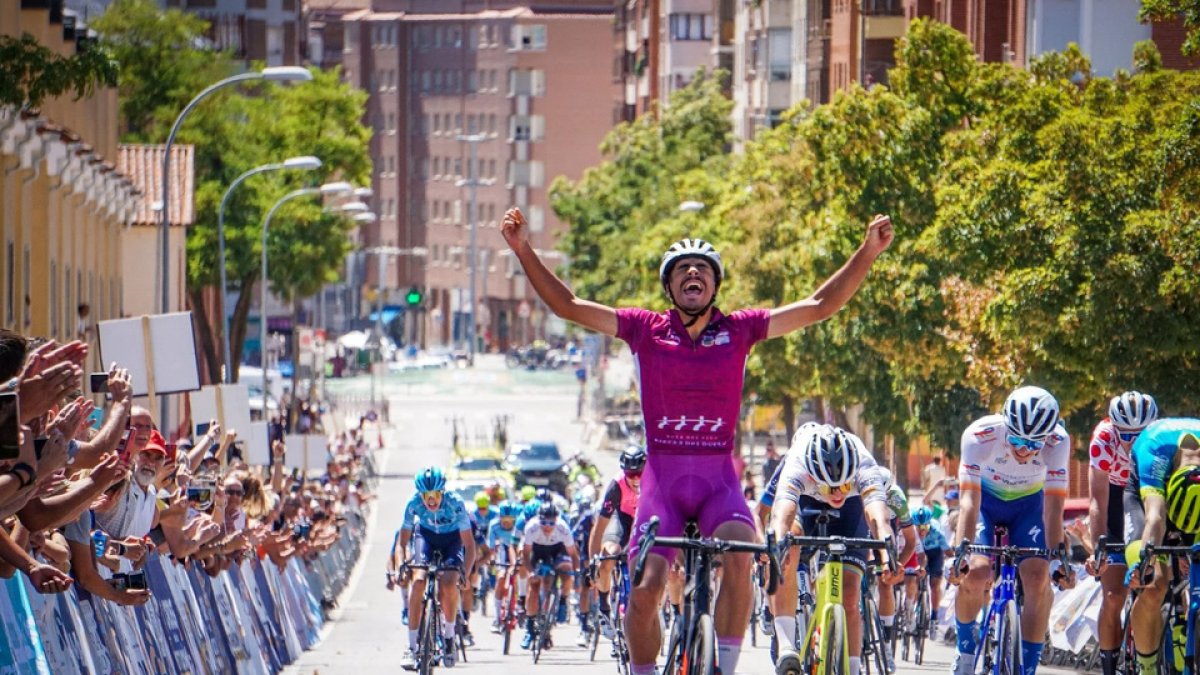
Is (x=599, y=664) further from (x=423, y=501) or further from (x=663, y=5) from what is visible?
(x=663, y=5)

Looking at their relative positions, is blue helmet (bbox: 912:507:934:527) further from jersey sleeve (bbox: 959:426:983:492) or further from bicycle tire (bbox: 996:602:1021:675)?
bicycle tire (bbox: 996:602:1021:675)

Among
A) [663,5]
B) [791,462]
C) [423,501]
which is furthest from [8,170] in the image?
[663,5]

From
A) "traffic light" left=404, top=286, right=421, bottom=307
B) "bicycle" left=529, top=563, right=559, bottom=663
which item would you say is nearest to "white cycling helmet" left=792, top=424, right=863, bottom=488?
"bicycle" left=529, top=563, right=559, bottom=663

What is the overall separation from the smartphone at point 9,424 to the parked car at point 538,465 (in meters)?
63.4

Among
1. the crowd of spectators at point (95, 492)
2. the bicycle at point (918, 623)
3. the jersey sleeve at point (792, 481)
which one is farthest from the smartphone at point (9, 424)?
the bicycle at point (918, 623)

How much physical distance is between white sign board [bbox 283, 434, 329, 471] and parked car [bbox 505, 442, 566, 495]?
53.4ft

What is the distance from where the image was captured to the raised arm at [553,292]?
41.9ft

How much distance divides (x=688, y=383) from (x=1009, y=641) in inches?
118

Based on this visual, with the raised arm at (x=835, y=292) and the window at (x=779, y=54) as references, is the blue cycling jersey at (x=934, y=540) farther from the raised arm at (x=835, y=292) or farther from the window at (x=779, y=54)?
the window at (x=779, y=54)

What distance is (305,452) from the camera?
55.9 meters

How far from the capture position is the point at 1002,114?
3900cm

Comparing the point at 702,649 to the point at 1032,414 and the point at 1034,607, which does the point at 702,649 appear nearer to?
the point at 1034,607

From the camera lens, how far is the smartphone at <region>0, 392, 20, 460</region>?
9297 mm

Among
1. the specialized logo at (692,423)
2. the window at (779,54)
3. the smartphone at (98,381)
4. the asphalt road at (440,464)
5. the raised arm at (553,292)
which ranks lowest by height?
the asphalt road at (440,464)
